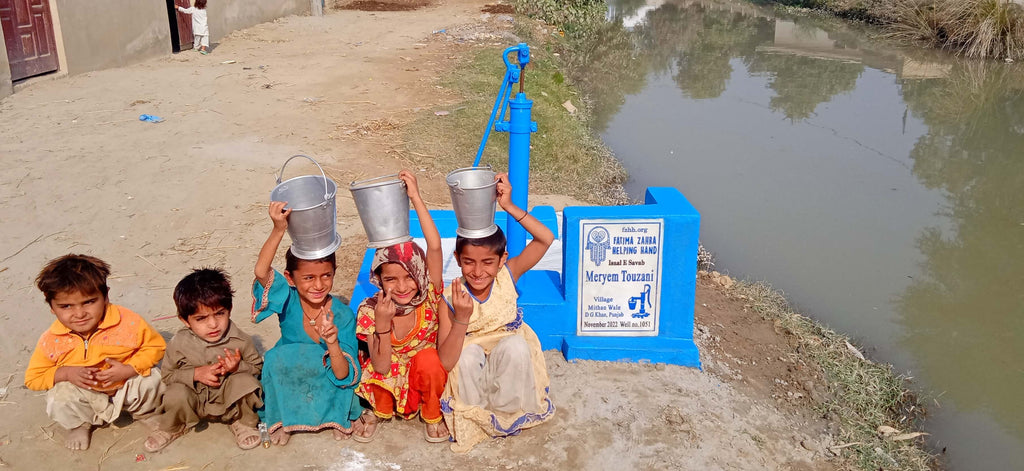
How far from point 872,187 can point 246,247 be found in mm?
5980

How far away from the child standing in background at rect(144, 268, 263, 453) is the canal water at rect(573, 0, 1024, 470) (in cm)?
330

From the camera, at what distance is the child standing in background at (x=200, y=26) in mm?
10961

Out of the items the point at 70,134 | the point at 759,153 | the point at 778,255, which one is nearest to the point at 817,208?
the point at 778,255

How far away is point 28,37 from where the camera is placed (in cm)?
858

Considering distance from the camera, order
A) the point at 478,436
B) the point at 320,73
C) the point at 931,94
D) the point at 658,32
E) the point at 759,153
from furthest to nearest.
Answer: the point at 658,32
the point at 931,94
the point at 320,73
the point at 759,153
the point at 478,436

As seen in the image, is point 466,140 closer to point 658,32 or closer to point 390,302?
point 390,302

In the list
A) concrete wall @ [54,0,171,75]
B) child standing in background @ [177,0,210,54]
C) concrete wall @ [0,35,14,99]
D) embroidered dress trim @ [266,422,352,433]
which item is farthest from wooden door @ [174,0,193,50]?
embroidered dress trim @ [266,422,352,433]

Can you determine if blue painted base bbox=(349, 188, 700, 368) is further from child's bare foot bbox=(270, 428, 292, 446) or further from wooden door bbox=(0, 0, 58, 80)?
wooden door bbox=(0, 0, 58, 80)

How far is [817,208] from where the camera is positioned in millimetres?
6941

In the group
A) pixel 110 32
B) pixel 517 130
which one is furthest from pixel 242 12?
pixel 517 130

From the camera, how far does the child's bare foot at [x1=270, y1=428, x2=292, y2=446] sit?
9.57ft

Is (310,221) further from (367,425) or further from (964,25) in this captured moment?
(964,25)

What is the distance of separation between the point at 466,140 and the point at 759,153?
3.59m

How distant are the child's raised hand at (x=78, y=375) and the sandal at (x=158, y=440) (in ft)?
1.00
